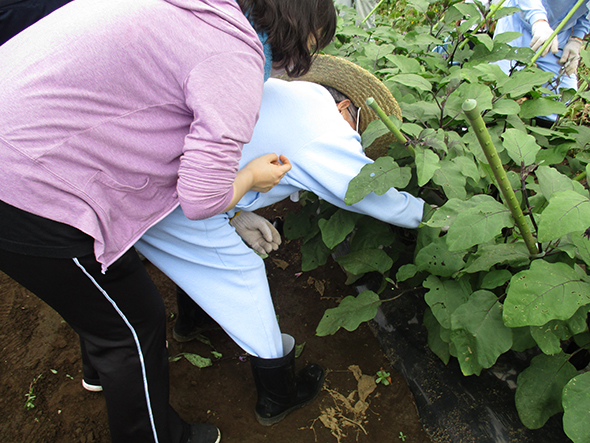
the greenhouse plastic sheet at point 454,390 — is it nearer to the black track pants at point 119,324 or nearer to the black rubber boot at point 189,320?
the black rubber boot at point 189,320

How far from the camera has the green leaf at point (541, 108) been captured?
5.19 ft

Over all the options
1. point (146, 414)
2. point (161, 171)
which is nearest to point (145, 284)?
point (161, 171)

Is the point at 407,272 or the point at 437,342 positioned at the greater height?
the point at 407,272

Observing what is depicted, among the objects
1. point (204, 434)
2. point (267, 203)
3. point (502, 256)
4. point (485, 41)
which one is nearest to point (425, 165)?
point (502, 256)

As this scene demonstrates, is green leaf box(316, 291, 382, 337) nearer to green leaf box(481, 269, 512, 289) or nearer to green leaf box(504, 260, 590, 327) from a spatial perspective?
green leaf box(481, 269, 512, 289)

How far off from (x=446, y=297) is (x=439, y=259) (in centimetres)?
14

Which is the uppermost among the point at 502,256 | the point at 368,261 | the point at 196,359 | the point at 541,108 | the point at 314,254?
the point at 541,108

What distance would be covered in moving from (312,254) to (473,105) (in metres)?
1.31

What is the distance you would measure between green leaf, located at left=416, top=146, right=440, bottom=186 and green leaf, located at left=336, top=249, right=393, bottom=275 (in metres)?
0.58

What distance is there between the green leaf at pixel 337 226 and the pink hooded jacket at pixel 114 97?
0.76 meters

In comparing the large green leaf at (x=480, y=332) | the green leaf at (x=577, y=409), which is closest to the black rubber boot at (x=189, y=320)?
the large green leaf at (x=480, y=332)

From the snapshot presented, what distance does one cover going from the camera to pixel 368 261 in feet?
5.72

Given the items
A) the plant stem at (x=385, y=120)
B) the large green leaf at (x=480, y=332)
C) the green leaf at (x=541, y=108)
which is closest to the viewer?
the plant stem at (x=385, y=120)

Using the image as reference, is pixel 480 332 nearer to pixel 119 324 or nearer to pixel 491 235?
pixel 491 235
